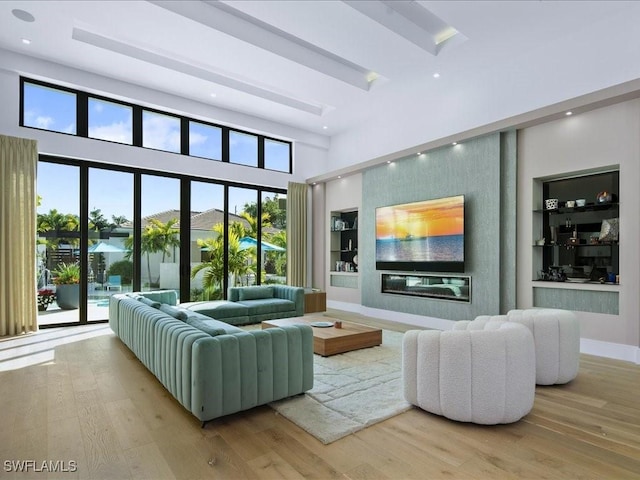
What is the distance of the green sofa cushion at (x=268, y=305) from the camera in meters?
6.17

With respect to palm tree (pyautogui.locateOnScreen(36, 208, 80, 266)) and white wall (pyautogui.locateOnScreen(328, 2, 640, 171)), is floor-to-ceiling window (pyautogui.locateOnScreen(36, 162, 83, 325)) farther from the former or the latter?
white wall (pyautogui.locateOnScreen(328, 2, 640, 171))

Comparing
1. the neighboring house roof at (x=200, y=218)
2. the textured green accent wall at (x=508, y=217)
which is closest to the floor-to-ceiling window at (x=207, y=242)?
the neighboring house roof at (x=200, y=218)

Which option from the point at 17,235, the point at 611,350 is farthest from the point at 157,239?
the point at 611,350

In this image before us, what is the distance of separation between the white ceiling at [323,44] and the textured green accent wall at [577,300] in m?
2.54

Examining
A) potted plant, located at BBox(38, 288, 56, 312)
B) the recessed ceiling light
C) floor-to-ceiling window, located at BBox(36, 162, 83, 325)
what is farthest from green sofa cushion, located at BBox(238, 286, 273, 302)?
the recessed ceiling light

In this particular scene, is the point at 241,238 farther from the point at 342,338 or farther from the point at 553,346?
the point at 553,346

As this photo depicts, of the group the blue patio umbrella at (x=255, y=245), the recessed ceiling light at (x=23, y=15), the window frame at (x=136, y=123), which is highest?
the recessed ceiling light at (x=23, y=15)

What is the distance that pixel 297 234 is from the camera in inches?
345

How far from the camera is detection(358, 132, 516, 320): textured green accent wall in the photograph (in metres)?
5.43

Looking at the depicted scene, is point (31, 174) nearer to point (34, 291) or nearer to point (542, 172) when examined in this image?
point (34, 291)

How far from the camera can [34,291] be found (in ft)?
18.5

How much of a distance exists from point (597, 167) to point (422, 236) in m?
2.61

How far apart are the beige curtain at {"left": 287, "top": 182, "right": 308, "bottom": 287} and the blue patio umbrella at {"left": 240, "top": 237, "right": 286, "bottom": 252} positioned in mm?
289

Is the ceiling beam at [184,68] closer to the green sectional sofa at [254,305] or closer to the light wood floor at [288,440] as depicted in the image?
the green sectional sofa at [254,305]
